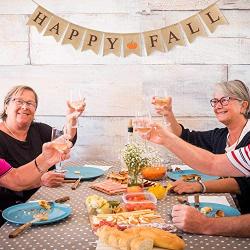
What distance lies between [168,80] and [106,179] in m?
1.08

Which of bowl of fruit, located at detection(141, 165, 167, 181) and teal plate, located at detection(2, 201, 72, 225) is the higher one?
bowl of fruit, located at detection(141, 165, 167, 181)

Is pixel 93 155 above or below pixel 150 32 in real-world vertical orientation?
below

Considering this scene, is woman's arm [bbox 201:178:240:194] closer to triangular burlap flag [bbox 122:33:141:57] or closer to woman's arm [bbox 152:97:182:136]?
woman's arm [bbox 152:97:182:136]

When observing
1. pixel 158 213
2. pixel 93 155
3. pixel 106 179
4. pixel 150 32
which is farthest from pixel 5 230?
pixel 150 32

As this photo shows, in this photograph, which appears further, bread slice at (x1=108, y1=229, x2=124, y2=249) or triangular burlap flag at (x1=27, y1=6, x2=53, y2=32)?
triangular burlap flag at (x1=27, y1=6, x2=53, y2=32)

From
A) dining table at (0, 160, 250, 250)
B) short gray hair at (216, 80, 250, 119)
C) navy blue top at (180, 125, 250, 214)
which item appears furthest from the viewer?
short gray hair at (216, 80, 250, 119)

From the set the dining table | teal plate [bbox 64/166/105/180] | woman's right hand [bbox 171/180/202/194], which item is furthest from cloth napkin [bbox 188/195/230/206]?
teal plate [bbox 64/166/105/180]

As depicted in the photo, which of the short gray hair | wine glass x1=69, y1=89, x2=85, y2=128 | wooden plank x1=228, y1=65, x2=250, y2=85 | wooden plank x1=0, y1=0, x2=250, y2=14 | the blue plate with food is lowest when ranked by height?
the blue plate with food

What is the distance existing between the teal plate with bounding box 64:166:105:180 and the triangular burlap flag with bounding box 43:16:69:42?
1056mm

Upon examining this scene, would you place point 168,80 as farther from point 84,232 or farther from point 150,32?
point 84,232

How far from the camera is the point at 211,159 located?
5.96 feet

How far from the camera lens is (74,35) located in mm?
3021

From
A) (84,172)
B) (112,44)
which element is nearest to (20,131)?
(84,172)

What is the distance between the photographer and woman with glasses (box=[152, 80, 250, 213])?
1983mm
